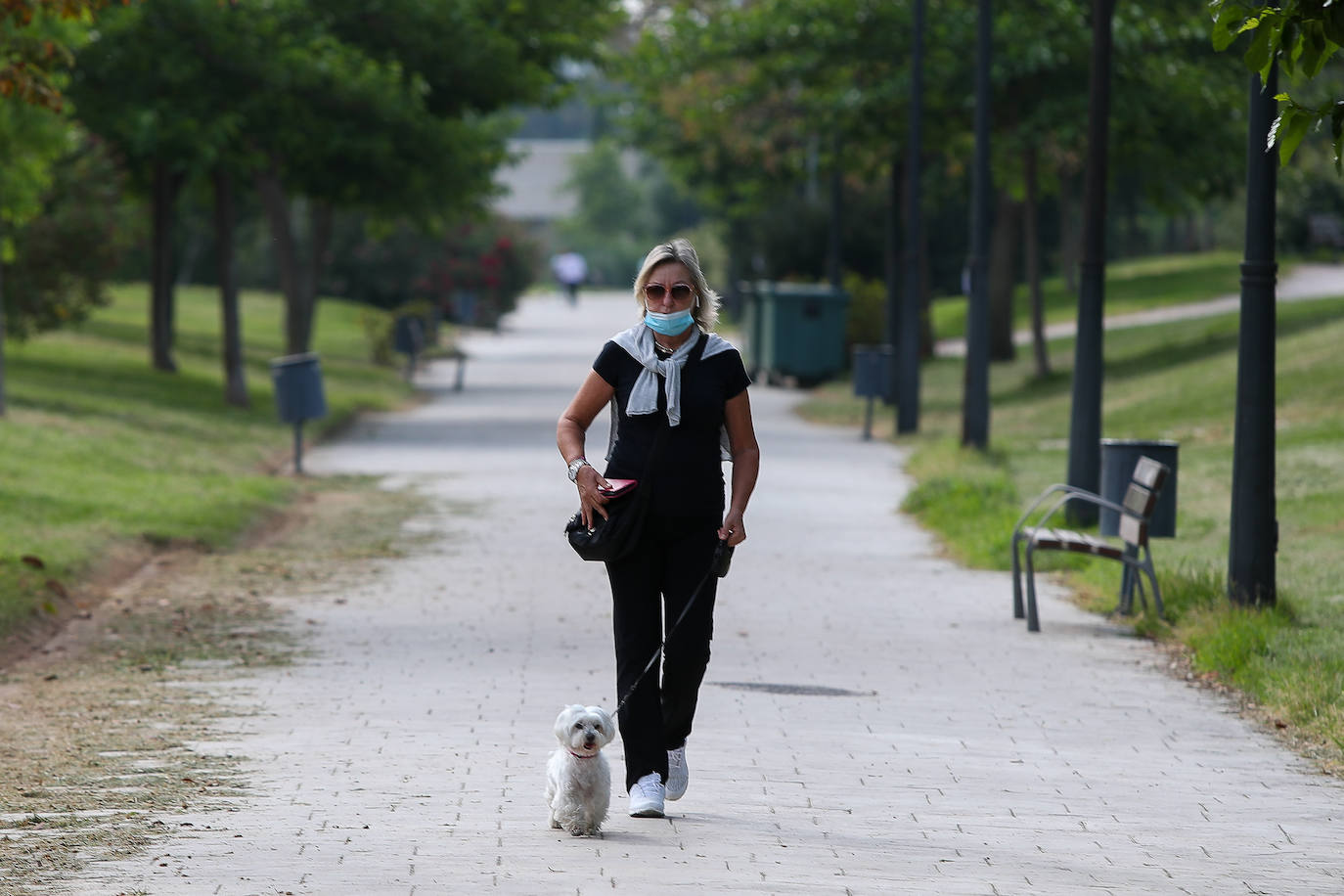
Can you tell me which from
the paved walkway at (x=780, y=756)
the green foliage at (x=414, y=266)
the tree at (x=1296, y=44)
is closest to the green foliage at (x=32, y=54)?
the paved walkway at (x=780, y=756)

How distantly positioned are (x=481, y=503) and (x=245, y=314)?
128ft

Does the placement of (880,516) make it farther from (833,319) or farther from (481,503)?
(833,319)

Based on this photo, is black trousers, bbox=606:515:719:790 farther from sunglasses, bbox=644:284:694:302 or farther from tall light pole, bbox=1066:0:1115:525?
tall light pole, bbox=1066:0:1115:525

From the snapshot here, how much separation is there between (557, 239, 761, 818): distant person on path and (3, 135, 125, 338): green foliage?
2651 centimetres

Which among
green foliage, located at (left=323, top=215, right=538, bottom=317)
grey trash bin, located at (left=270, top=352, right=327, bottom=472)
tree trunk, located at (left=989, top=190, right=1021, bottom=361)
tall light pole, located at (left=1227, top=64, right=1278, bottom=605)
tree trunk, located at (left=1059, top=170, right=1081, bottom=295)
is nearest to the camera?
tall light pole, located at (left=1227, top=64, right=1278, bottom=605)

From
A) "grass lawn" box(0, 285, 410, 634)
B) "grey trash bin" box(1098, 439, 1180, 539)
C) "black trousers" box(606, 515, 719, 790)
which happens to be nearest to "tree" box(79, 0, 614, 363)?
"grass lawn" box(0, 285, 410, 634)

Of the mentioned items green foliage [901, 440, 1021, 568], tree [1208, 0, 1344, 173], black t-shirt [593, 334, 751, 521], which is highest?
tree [1208, 0, 1344, 173]

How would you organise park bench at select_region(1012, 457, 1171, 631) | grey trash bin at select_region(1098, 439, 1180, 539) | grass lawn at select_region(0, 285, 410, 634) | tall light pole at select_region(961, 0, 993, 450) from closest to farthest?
park bench at select_region(1012, 457, 1171, 631), grey trash bin at select_region(1098, 439, 1180, 539), grass lawn at select_region(0, 285, 410, 634), tall light pole at select_region(961, 0, 993, 450)

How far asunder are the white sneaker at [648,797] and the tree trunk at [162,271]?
2642 cm

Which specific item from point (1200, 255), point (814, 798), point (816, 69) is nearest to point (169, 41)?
point (816, 69)

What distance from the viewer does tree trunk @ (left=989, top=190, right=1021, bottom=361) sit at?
37750 millimetres

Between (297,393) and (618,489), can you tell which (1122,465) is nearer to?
(618,489)

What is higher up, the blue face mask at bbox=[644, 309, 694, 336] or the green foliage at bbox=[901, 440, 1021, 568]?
the blue face mask at bbox=[644, 309, 694, 336]

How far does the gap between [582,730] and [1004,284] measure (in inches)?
1291
